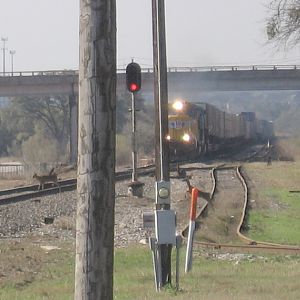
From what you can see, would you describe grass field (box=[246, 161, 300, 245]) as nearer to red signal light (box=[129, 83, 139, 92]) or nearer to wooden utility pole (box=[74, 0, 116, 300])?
red signal light (box=[129, 83, 139, 92])

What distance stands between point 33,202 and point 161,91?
50.6 ft

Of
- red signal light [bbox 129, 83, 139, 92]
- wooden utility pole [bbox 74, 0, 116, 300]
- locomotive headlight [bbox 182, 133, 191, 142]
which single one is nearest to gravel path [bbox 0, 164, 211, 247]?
red signal light [bbox 129, 83, 139, 92]

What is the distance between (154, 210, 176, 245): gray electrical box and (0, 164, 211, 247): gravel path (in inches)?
265

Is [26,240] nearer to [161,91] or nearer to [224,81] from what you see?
[161,91]

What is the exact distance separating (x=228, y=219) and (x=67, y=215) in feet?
14.7

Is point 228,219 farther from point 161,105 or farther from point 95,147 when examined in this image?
point 95,147

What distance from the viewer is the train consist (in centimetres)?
4794

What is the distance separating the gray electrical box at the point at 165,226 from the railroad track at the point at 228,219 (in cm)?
568

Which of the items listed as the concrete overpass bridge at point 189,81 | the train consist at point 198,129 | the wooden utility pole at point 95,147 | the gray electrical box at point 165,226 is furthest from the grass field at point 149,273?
the concrete overpass bridge at point 189,81

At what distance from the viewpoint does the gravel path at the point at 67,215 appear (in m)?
20.0

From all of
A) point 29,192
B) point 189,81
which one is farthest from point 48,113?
point 29,192

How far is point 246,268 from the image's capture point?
45.9 ft

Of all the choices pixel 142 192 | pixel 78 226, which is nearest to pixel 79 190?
pixel 78 226

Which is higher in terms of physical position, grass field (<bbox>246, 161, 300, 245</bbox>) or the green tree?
the green tree
